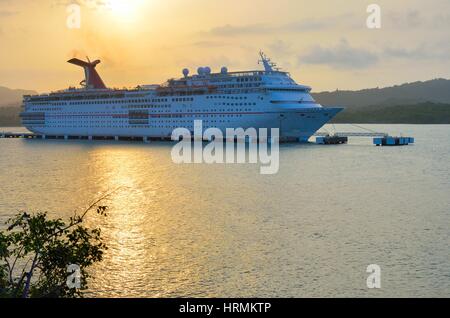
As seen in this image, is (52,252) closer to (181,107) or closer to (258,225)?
(258,225)

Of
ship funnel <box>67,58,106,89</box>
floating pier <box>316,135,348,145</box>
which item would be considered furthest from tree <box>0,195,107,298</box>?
ship funnel <box>67,58,106,89</box>

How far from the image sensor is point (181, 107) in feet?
317

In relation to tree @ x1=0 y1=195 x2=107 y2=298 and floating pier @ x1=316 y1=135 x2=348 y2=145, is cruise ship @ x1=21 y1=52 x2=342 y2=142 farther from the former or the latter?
tree @ x1=0 y1=195 x2=107 y2=298

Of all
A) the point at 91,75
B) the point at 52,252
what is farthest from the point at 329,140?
the point at 52,252

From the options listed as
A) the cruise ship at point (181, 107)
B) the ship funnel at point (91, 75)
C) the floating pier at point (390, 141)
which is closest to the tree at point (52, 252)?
the cruise ship at point (181, 107)

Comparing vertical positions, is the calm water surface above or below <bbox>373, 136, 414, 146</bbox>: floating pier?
below

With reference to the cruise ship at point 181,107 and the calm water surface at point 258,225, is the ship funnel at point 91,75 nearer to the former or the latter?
the cruise ship at point 181,107

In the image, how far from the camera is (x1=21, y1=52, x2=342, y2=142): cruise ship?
83438mm

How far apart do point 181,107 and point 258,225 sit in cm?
7029

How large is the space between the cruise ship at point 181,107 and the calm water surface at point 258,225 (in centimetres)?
2733

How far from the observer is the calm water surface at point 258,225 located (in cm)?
1888

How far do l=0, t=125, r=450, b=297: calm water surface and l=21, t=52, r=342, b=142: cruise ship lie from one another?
27326 mm

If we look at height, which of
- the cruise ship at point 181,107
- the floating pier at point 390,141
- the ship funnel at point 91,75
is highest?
the ship funnel at point 91,75

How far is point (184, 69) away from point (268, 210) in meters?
72.6
